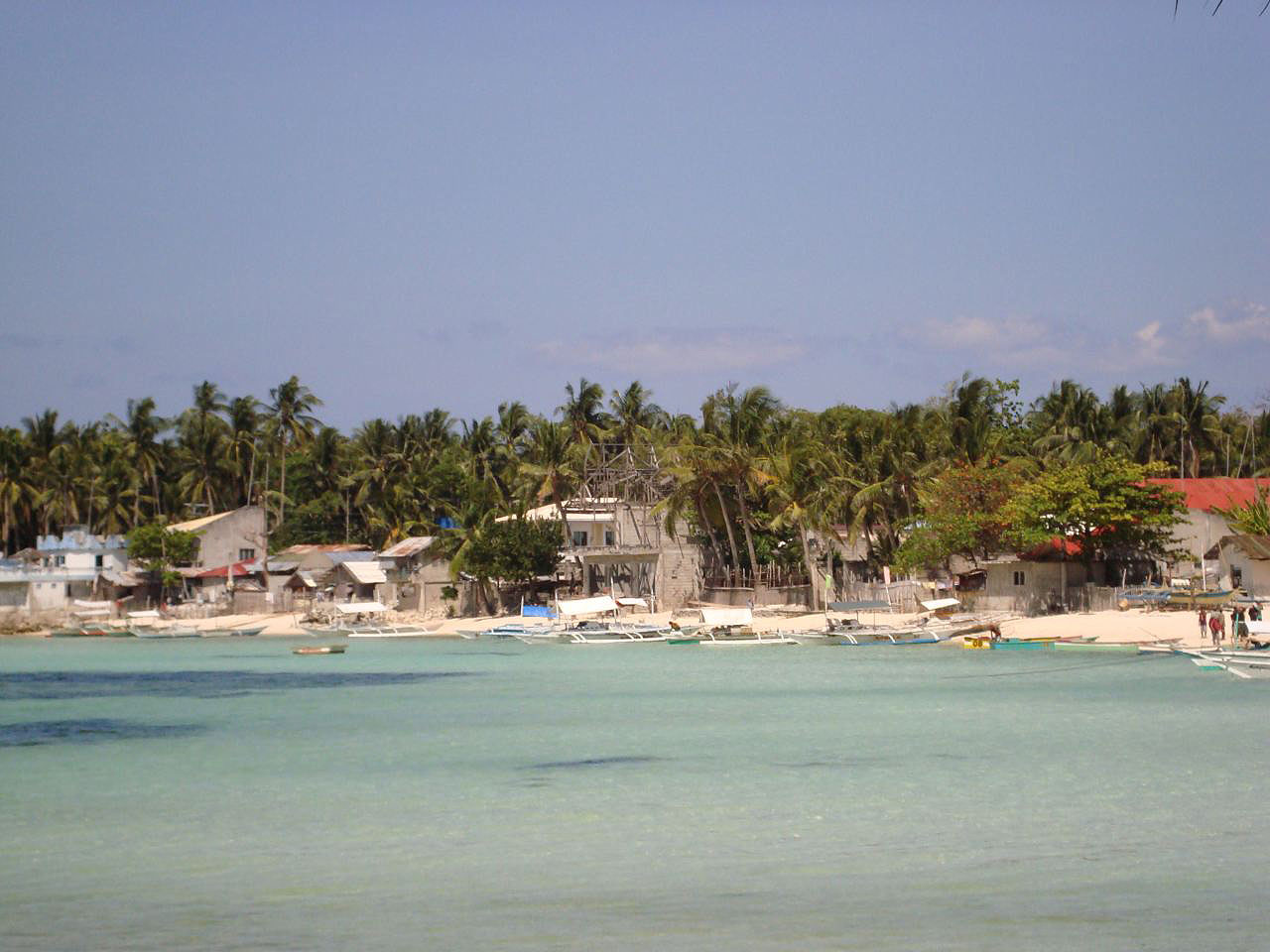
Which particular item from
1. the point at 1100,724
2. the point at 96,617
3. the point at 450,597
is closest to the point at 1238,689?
the point at 1100,724

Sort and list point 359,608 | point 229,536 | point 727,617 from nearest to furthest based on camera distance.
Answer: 1. point 727,617
2. point 359,608
3. point 229,536

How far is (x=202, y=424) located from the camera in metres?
96.2

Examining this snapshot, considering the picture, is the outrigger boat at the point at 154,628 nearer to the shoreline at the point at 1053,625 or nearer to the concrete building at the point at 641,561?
the shoreline at the point at 1053,625

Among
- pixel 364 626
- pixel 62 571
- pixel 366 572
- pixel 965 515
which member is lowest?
pixel 364 626

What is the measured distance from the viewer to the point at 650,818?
2020 cm

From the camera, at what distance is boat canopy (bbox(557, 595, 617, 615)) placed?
212ft

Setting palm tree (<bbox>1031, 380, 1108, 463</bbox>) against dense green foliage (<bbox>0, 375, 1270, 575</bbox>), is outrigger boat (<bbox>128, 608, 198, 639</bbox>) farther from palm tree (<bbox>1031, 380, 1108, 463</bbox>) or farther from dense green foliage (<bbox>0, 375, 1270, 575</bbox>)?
palm tree (<bbox>1031, 380, 1108, 463</bbox>)

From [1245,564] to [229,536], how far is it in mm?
57614

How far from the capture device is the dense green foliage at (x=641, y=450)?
67125 mm

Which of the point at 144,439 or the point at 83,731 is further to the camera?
the point at 144,439

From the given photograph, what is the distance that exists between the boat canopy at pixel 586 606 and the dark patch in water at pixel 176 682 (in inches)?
662

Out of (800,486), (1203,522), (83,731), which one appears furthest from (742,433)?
(83,731)

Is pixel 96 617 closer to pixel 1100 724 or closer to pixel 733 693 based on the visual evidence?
pixel 733 693

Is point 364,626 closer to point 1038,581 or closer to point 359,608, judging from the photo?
point 359,608
